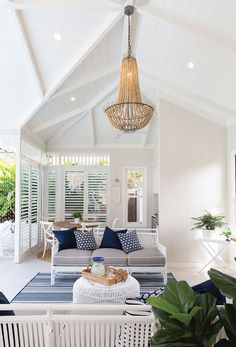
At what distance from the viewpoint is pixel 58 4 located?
137 inches

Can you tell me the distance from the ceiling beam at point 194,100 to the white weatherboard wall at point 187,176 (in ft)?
0.63

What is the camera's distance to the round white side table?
358 cm

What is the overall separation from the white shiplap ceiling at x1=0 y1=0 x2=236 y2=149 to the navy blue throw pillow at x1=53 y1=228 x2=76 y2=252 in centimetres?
253

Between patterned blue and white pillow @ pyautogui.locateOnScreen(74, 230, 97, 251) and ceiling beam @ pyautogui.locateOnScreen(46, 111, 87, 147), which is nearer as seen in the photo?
patterned blue and white pillow @ pyautogui.locateOnScreen(74, 230, 97, 251)

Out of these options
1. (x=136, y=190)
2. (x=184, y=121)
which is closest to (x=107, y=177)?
(x=136, y=190)

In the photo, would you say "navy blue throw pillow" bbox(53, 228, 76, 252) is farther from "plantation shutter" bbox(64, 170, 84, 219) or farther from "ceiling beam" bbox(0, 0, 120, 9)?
"ceiling beam" bbox(0, 0, 120, 9)

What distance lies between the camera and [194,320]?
5.31 ft

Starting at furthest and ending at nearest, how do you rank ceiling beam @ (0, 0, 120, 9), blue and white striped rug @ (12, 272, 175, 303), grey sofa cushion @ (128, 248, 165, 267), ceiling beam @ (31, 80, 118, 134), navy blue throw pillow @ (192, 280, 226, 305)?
A: 1. ceiling beam @ (31, 80, 118, 134)
2. grey sofa cushion @ (128, 248, 165, 267)
3. blue and white striped rug @ (12, 272, 175, 303)
4. ceiling beam @ (0, 0, 120, 9)
5. navy blue throw pillow @ (192, 280, 226, 305)

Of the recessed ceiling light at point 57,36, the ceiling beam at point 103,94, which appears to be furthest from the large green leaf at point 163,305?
the ceiling beam at point 103,94

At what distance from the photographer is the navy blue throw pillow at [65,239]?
5484 millimetres

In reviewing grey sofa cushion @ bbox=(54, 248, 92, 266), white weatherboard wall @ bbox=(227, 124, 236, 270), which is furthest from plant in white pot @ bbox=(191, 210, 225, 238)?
grey sofa cushion @ bbox=(54, 248, 92, 266)

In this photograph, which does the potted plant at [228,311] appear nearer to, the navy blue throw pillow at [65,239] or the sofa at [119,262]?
the sofa at [119,262]

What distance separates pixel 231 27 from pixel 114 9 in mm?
1462

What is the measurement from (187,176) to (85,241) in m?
2.56
